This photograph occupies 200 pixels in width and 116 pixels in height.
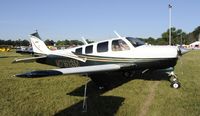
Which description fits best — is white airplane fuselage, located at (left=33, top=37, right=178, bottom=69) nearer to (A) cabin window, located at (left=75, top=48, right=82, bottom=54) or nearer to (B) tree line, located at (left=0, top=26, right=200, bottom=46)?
(A) cabin window, located at (left=75, top=48, right=82, bottom=54)

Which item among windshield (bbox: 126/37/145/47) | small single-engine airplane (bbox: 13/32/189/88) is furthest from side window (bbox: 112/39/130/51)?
windshield (bbox: 126/37/145/47)

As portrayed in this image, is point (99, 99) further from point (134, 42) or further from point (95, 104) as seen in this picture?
point (134, 42)

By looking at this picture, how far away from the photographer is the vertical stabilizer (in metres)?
14.0

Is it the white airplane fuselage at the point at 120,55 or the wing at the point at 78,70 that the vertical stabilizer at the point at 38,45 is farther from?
the wing at the point at 78,70

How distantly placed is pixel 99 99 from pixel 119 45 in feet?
9.94

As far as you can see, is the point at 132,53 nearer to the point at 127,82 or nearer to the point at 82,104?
the point at 127,82

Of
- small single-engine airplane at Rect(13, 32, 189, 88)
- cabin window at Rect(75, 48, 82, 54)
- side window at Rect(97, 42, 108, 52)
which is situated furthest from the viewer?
cabin window at Rect(75, 48, 82, 54)

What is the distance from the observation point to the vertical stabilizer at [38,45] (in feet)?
46.0

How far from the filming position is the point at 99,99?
335 inches

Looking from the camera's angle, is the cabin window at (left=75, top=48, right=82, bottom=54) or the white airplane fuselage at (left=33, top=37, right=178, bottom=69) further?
the cabin window at (left=75, top=48, right=82, bottom=54)

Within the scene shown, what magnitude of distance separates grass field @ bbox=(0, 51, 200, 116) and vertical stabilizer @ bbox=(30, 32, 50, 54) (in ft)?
8.68

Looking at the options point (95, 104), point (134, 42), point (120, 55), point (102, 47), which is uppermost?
point (134, 42)

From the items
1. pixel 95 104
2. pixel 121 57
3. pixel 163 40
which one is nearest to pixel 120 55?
pixel 121 57

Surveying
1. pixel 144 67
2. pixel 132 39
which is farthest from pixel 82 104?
pixel 132 39
